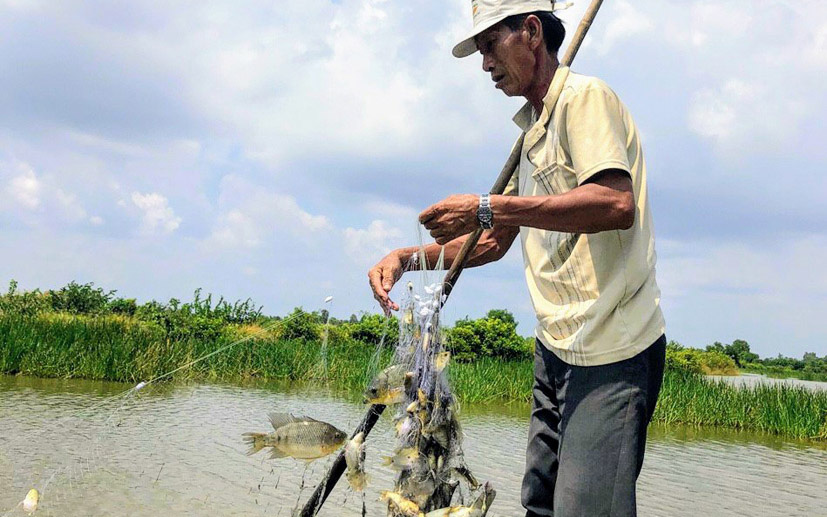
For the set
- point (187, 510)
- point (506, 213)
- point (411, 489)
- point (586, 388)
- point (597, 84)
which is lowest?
point (187, 510)

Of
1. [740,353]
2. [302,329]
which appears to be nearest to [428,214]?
[302,329]

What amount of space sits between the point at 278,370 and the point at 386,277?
32.3 feet

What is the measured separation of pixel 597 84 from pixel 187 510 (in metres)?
3.64

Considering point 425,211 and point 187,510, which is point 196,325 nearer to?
point 187,510

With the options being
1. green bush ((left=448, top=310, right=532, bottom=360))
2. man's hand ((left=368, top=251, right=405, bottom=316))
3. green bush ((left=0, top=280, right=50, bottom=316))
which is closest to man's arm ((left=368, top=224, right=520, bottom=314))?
man's hand ((left=368, top=251, right=405, bottom=316))

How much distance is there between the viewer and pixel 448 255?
2807 millimetres

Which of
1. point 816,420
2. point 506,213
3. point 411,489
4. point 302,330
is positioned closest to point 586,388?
point 506,213

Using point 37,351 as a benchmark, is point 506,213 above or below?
above

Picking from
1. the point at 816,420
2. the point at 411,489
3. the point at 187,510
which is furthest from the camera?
the point at 816,420

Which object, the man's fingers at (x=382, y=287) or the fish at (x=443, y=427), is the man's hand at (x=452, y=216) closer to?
the man's fingers at (x=382, y=287)

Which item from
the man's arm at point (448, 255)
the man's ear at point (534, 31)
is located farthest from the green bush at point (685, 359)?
the man's ear at point (534, 31)

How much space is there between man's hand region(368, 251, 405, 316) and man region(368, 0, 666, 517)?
1.68 feet

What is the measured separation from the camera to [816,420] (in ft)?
36.7

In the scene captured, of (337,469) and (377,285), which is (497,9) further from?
(337,469)
